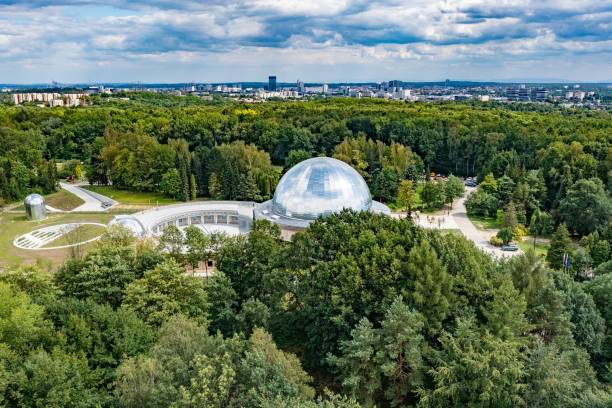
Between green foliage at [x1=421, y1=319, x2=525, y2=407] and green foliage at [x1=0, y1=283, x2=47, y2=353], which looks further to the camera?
green foliage at [x1=0, y1=283, x2=47, y2=353]

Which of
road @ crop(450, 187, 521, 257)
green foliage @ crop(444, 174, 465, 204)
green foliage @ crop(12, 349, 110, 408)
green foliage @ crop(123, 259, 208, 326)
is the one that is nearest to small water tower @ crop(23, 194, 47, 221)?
green foliage @ crop(123, 259, 208, 326)

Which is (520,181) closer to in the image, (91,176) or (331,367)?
(331,367)

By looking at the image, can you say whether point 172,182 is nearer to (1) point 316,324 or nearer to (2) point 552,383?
(1) point 316,324

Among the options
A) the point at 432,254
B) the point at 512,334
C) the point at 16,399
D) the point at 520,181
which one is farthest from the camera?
the point at 520,181

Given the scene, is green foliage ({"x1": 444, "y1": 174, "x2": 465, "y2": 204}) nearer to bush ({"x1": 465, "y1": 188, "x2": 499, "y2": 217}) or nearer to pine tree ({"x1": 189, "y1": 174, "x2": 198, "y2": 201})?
bush ({"x1": 465, "y1": 188, "x2": 499, "y2": 217})

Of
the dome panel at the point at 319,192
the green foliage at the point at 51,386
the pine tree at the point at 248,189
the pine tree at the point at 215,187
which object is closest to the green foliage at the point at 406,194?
the dome panel at the point at 319,192

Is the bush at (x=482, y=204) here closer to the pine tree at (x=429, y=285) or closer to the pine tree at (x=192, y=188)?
the pine tree at (x=192, y=188)

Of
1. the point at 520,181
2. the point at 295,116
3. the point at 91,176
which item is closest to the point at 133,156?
the point at 91,176
